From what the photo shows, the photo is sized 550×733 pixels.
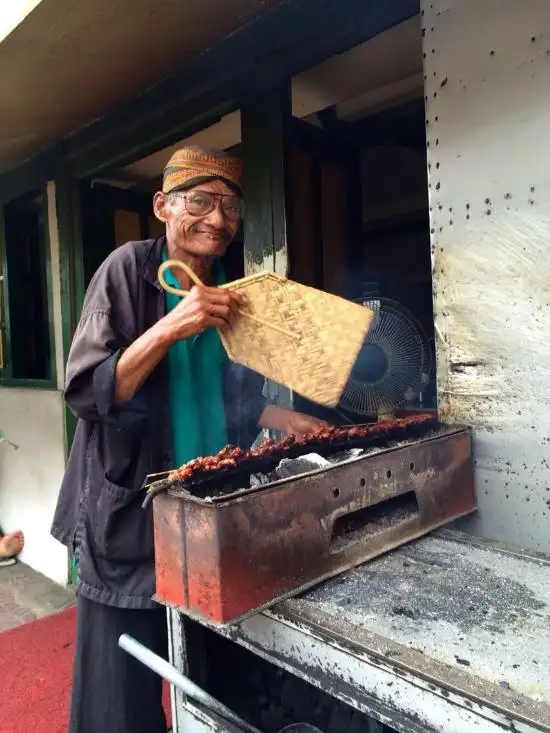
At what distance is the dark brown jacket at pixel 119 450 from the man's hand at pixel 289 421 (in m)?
0.43

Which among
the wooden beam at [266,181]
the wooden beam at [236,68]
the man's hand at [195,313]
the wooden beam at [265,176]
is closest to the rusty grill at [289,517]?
the man's hand at [195,313]

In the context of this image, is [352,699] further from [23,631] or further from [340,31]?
[23,631]

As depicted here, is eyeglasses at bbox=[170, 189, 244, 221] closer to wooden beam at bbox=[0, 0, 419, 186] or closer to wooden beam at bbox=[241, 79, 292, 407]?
wooden beam at bbox=[241, 79, 292, 407]

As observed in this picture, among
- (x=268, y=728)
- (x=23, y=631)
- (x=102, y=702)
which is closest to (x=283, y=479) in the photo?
(x=268, y=728)

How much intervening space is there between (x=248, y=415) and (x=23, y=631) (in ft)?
8.85

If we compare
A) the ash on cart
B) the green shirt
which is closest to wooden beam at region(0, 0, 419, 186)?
the green shirt

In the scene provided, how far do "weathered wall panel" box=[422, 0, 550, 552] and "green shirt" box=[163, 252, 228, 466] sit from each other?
0.78 meters

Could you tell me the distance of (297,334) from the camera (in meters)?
1.65

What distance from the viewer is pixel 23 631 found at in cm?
364

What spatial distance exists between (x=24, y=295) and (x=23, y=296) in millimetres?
19

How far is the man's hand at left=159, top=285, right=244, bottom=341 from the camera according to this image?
150cm

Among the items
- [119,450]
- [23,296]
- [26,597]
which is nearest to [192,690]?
[119,450]

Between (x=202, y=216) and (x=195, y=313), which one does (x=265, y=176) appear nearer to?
(x=202, y=216)

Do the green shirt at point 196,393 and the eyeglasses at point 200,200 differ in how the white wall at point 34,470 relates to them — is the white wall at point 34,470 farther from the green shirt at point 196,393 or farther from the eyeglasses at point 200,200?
the eyeglasses at point 200,200
